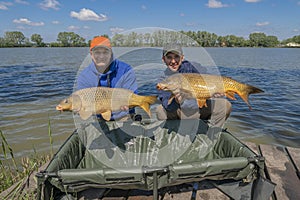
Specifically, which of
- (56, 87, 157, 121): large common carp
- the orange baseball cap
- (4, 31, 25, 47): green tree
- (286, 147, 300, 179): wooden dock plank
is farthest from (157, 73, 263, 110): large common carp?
(4, 31, 25, 47): green tree

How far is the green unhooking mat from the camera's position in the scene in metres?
2.24

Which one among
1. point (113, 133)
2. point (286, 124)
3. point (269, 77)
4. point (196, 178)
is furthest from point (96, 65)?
point (269, 77)

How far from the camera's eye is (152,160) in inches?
140

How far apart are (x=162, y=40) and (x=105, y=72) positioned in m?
1.04

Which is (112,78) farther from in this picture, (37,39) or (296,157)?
(37,39)

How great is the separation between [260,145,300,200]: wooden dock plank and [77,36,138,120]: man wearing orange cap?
212 cm

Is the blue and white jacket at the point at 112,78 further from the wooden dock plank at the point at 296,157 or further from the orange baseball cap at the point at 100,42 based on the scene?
the wooden dock plank at the point at 296,157

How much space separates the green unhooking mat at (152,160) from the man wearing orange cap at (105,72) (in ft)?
1.58

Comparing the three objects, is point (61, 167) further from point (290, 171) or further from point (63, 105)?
point (290, 171)

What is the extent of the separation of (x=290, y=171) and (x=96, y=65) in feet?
10.2

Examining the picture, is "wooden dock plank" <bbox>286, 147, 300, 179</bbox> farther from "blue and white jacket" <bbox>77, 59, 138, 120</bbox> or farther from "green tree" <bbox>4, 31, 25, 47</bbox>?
Result: "green tree" <bbox>4, 31, 25, 47</bbox>

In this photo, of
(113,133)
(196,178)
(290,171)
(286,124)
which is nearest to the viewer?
(196,178)

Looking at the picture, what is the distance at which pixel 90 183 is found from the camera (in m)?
2.27

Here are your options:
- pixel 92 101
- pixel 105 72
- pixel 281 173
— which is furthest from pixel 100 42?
pixel 281 173
